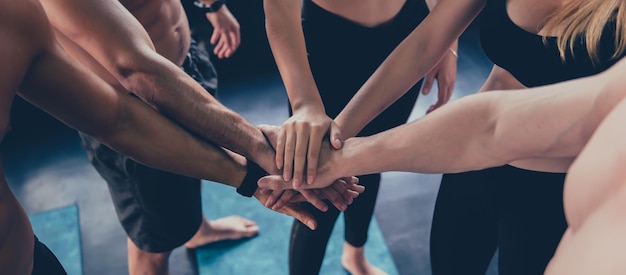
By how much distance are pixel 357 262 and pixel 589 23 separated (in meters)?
1.16

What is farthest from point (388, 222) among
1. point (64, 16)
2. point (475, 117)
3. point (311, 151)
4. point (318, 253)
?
point (64, 16)

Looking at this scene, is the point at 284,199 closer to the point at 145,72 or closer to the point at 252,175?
the point at 252,175

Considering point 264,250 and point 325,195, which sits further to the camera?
point 264,250

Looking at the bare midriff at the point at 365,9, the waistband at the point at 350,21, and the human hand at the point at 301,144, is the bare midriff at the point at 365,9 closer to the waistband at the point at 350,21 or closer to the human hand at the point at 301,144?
the waistband at the point at 350,21

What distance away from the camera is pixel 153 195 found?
4.61 ft

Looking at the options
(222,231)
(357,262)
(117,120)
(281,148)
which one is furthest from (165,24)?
(357,262)

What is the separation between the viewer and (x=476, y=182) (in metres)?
1.14

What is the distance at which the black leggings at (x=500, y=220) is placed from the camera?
1.04m

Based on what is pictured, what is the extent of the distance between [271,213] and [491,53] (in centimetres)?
129

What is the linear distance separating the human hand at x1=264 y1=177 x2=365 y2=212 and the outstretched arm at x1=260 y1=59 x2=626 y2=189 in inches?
3.0

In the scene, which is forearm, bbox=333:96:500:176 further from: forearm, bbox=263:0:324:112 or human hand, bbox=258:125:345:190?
forearm, bbox=263:0:324:112

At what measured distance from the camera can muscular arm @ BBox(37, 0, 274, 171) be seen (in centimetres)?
111

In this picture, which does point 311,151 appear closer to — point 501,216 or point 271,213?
point 501,216

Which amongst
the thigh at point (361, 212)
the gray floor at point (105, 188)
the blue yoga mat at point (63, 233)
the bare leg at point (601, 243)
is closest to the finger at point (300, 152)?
the thigh at point (361, 212)
